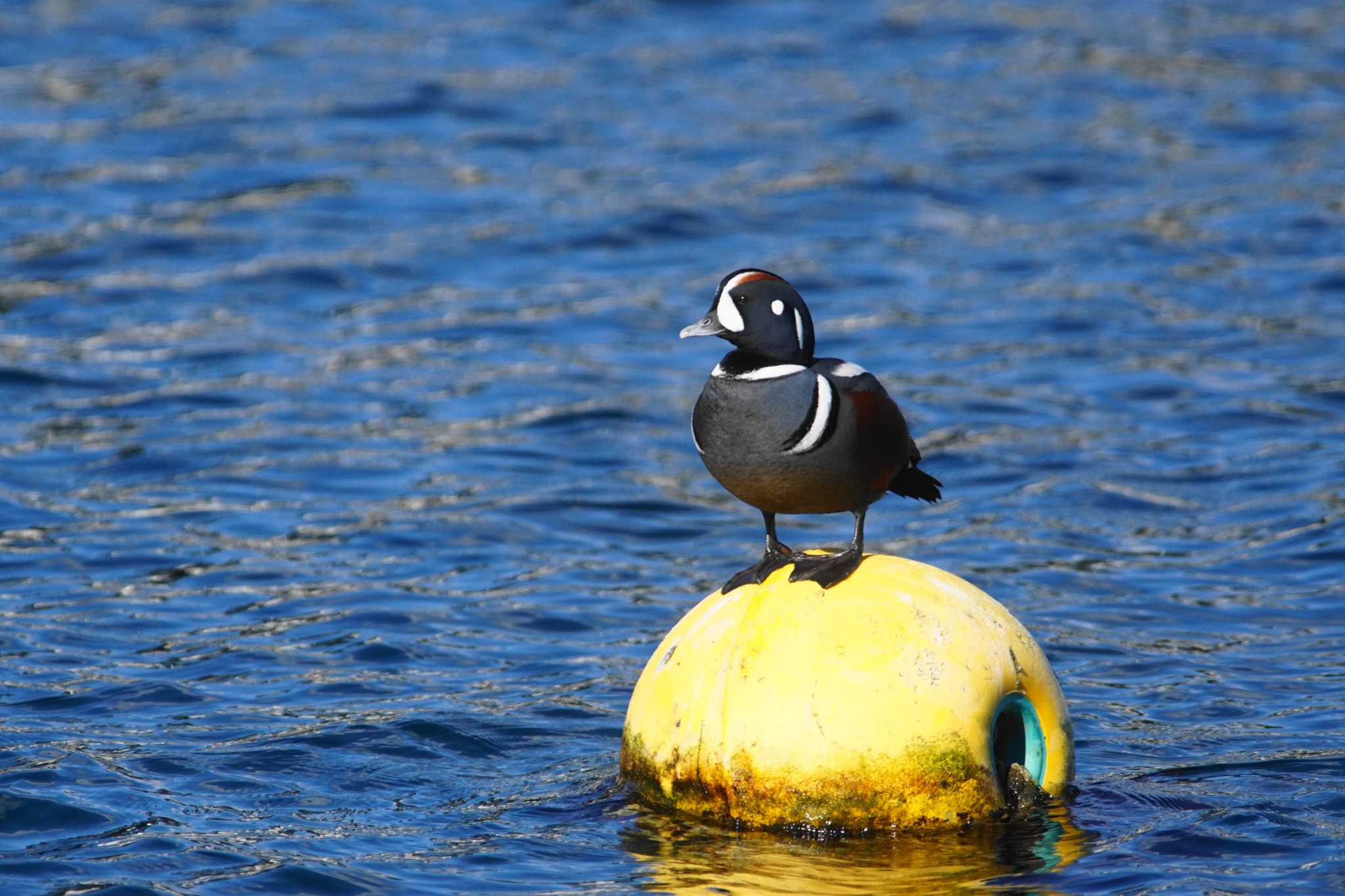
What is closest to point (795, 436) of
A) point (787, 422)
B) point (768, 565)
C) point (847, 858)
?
point (787, 422)

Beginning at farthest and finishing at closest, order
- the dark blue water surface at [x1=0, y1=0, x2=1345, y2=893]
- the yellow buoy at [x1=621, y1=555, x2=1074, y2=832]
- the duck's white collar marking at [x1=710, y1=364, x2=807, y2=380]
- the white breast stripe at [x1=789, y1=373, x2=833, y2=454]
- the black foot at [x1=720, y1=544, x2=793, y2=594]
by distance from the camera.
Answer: the dark blue water surface at [x1=0, y1=0, x2=1345, y2=893], the black foot at [x1=720, y1=544, x2=793, y2=594], the duck's white collar marking at [x1=710, y1=364, x2=807, y2=380], the white breast stripe at [x1=789, y1=373, x2=833, y2=454], the yellow buoy at [x1=621, y1=555, x2=1074, y2=832]

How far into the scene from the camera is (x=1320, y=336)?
1698 cm

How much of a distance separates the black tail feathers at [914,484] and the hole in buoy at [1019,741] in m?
1.00

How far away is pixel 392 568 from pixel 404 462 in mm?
2107

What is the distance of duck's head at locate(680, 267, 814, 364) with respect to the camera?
7.83 m

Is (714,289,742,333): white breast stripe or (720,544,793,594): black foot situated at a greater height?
(714,289,742,333): white breast stripe

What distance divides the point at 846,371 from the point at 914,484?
83 cm

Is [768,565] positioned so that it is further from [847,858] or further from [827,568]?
[847,858]

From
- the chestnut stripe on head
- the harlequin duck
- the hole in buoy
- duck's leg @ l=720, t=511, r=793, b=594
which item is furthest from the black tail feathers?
the chestnut stripe on head

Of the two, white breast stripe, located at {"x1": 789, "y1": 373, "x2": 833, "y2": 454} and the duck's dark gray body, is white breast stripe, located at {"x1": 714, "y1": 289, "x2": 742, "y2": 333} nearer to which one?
the duck's dark gray body

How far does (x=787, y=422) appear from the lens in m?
7.60

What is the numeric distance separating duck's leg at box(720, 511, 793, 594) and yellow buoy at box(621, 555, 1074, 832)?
0.09 m

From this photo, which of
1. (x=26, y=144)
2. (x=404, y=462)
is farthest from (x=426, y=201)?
(x=404, y=462)

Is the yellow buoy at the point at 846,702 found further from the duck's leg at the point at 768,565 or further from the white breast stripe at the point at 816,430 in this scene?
the white breast stripe at the point at 816,430
